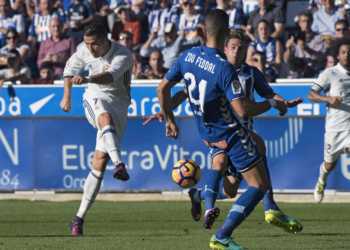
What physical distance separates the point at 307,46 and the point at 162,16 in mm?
3631

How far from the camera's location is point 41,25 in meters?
14.0

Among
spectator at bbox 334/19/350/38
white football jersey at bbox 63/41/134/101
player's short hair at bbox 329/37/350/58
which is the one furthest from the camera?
spectator at bbox 334/19/350/38

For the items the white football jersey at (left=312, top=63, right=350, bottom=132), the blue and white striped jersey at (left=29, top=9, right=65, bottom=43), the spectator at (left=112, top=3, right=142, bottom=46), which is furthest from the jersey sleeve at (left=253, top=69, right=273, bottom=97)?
the blue and white striped jersey at (left=29, top=9, right=65, bottom=43)

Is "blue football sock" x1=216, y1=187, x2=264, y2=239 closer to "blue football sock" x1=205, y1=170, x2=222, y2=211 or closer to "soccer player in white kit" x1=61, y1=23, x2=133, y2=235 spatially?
"blue football sock" x1=205, y1=170, x2=222, y2=211

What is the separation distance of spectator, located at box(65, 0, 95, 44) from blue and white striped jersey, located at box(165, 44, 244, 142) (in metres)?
9.10

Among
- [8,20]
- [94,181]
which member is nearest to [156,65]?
[8,20]

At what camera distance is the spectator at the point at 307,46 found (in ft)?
39.0

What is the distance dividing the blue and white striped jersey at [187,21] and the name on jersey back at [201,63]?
7.88 metres

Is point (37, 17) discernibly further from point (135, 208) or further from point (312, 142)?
point (312, 142)

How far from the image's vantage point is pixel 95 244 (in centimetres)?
566

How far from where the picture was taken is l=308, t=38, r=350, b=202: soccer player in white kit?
28.8ft

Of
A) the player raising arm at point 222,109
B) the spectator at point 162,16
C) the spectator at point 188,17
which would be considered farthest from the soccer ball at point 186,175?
the spectator at point 162,16

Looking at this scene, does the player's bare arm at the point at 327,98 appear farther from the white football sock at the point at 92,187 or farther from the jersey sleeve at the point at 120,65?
the white football sock at the point at 92,187

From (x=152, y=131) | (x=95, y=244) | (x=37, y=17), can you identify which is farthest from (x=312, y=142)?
(x=37, y=17)
